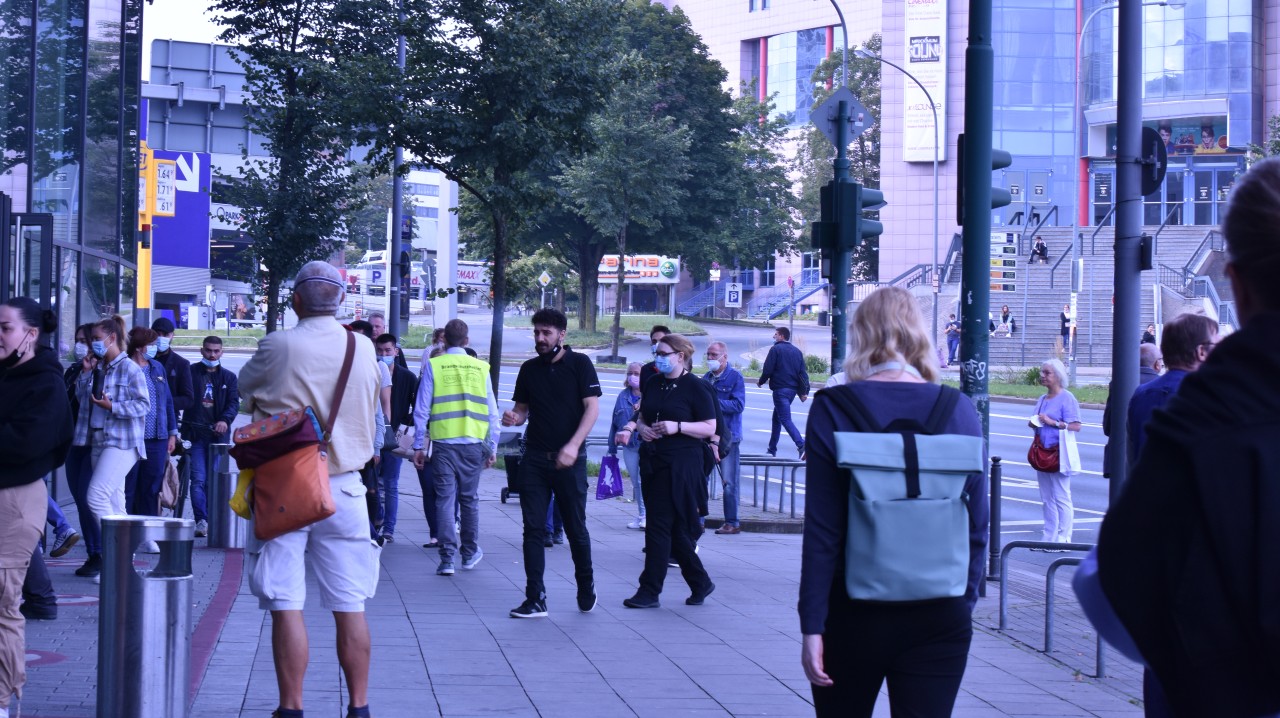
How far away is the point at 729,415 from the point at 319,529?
9505 millimetres

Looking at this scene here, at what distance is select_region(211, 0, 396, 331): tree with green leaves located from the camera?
72.8 feet

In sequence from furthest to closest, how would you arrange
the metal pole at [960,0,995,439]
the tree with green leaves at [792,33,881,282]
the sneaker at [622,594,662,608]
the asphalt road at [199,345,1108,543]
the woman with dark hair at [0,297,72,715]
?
the tree with green leaves at [792,33,881,282] < the asphalt road at [199,345,1108,543] < the sneaker at [622,594,662,608] < the metal pole at [960,0,995,439] < the woman with dark hair at [0,297,72,715]

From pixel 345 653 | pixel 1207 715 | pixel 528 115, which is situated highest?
pixel 528 115

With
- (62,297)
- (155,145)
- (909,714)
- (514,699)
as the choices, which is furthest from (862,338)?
(155,145)

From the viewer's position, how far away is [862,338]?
3.91 meters

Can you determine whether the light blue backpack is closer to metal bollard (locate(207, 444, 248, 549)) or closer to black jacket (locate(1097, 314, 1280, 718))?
black jacket (locate(1097, 314, 1280, 718))

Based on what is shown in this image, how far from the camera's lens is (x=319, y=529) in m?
5.52

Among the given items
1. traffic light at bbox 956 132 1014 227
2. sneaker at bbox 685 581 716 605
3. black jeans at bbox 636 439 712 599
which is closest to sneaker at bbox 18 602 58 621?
black jeans at bbox 636 439 712 599

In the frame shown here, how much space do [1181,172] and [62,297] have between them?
192 ft

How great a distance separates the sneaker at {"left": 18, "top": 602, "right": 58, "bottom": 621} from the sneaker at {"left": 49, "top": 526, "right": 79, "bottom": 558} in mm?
1618

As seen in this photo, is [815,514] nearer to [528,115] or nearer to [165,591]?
[165,591]

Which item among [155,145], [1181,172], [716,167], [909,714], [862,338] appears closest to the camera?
[909,714]

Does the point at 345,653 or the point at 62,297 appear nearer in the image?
the point at 345,653

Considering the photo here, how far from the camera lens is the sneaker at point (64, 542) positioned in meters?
9.66
